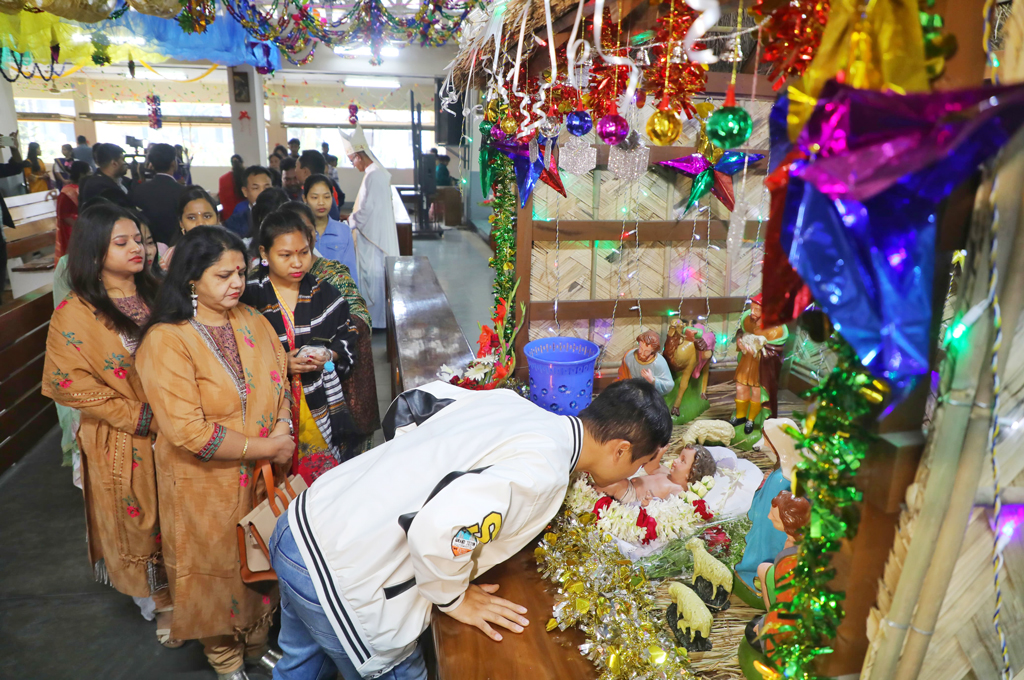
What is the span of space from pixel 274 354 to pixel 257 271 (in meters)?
0.55

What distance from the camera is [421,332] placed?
3635 mm

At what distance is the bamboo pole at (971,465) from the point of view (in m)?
0.61

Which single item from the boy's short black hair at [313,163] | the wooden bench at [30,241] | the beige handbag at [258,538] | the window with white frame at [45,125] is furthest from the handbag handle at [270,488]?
the window with white frame at [45,125]

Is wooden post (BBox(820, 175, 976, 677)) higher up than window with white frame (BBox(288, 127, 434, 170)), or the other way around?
window with white frame (BBox(288, 127, 434, 170))

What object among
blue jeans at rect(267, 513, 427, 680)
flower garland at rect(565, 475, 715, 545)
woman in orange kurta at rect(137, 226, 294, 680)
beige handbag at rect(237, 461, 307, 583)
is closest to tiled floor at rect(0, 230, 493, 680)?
woman in orange kurta at rect(137, 226, 294, 680)

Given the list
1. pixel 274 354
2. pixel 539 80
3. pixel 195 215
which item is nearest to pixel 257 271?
pixel 274 354

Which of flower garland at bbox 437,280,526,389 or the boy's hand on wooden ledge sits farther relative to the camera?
flower garland at bbox 437,280,526,389

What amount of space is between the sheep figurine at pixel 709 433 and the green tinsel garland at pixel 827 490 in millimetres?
1691

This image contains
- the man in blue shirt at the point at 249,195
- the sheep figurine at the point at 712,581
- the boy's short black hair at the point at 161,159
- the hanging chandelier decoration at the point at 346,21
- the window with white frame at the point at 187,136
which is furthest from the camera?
the window with white frame at the point at 187,136

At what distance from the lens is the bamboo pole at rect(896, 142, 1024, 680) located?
2.01 ft

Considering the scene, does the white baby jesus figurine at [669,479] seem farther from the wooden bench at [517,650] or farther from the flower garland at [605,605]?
the wooden bench at [517,650]

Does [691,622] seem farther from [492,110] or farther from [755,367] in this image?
[492,110]

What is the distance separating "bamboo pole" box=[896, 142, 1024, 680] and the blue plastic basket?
157 centimetres

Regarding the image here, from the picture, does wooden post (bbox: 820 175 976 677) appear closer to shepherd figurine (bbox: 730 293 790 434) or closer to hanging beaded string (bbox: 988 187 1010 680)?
hanging beaded string (bbox: 988 187 1010 680)
